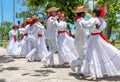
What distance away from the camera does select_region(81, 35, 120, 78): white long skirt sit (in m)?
9.66

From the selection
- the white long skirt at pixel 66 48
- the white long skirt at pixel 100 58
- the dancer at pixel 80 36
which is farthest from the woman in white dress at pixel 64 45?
the white long skirt at pixel 100 58

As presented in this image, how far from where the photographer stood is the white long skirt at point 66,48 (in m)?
12.6

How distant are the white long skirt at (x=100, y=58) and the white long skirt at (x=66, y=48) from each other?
272 centimetres

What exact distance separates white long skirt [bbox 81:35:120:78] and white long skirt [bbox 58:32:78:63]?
2717 mm

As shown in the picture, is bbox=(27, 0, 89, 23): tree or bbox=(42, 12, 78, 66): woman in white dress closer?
bbox=(42, 12, 78, 66): woman in white dress

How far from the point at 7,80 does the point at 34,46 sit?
614cm

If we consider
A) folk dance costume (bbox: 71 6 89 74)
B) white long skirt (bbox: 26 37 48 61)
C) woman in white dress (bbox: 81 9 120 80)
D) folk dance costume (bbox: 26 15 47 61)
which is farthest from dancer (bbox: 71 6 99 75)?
white long skirt (bbox: 26 37 48 61)

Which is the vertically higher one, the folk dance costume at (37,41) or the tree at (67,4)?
the tree at (67,4)

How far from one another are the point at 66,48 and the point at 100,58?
2971 millimetres

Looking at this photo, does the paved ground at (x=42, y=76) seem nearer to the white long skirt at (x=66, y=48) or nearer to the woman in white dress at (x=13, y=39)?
the white long skirt at (x=66, y=48)

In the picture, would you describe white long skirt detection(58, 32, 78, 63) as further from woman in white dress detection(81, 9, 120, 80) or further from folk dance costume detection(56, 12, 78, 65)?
woman in white dress detection(81, 9, 120, 80)

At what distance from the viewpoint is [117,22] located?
44.2 meters

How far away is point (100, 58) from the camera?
Result: 9773 millimetres

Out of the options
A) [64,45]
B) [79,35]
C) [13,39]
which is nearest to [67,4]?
[13,39]
